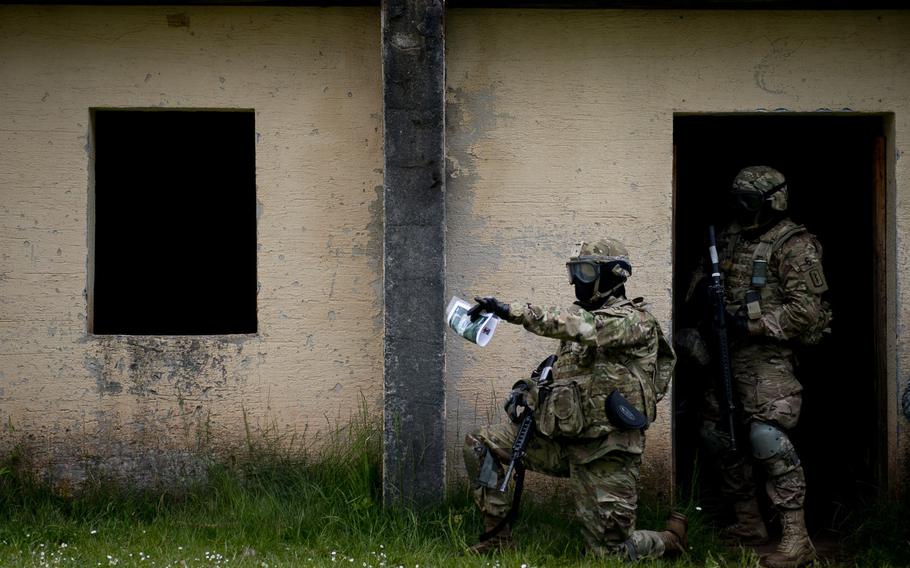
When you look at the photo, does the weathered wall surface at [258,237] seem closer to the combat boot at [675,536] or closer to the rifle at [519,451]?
the rifle at [519,451]

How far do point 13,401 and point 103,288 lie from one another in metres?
2.46

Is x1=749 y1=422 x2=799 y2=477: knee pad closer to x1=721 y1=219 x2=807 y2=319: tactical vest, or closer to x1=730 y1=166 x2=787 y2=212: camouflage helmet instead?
x1=721 y1=219 x2=807 y2=319: tactical vest

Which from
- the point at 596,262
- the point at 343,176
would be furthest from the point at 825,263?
the point at 343,176

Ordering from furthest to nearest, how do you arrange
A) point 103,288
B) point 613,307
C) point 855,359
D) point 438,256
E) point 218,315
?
1. point 218,315
2. point 103,288
3. point 855,359
4. point 438,256
5. point 613,307

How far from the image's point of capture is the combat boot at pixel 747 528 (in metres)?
5.95

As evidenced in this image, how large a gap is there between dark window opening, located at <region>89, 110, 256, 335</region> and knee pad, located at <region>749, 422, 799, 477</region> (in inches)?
189

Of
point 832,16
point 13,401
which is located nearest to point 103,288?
point 13,401

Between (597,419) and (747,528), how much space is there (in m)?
1.74

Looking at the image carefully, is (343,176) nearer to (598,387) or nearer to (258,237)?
(258,237)

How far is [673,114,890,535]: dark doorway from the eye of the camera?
6.26 meters

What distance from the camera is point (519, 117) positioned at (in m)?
5.85

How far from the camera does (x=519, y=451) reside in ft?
16.2

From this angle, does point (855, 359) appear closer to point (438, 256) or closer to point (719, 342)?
point (719, 342)

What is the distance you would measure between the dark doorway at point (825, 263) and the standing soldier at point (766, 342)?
0.43m
